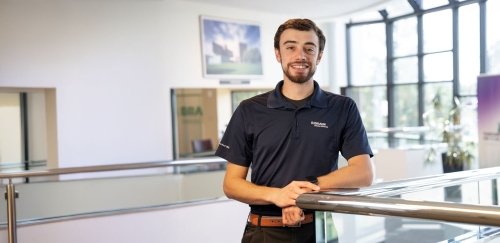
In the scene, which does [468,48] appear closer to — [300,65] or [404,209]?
[300,65]

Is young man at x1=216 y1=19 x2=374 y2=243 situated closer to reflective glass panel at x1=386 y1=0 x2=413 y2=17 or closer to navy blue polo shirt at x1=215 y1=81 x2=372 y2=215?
navy blue polo shirt at x1=215 y1=81 x2=372 y2=215

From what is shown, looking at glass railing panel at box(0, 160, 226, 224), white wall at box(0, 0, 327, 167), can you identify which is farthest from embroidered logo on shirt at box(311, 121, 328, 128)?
white wall at box(0, 0, 327, 167)

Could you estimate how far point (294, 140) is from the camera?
6.43 ft

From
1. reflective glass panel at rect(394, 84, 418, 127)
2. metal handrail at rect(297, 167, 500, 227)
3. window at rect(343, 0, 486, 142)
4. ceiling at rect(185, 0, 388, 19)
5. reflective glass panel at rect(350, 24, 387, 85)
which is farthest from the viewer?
reflective glass panel at rect(350, 24, 387, 85)

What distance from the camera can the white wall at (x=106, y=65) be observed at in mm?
7562

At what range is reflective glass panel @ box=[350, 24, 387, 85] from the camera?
1326 cm

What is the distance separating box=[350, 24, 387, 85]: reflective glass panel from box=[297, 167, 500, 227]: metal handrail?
11.8m

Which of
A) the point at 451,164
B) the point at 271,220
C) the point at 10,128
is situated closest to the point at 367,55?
the point at 451,164

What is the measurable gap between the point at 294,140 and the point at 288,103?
155mm

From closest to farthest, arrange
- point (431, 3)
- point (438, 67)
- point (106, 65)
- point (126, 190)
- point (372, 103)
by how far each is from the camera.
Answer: point (126, 190) < point (106, 65) < point (431, 3) < point (438, 67) < point (372, 103)

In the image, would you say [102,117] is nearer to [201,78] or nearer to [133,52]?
[133,52]

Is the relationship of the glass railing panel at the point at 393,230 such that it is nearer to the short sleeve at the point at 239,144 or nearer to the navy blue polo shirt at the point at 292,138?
the navy blue polo shirt at the point at 292,138

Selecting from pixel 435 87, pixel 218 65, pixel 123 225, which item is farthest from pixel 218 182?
pixel 435 87

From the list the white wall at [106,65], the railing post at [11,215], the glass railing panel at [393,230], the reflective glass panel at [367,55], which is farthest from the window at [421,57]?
the railing post at [11,215]
